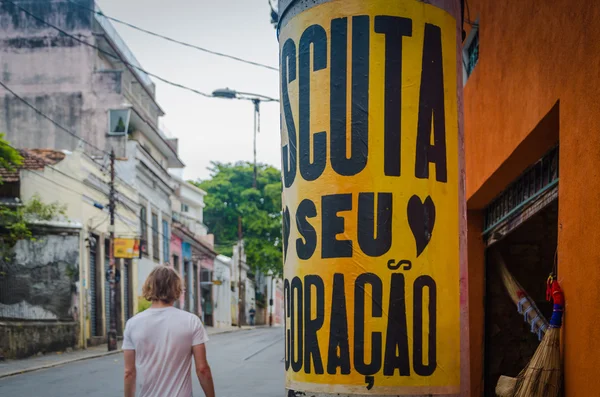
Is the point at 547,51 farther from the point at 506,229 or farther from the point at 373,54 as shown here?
the point at 506,229

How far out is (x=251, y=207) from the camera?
49844 millimetres

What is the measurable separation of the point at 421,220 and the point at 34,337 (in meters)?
17.2

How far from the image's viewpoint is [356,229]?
14.9ft

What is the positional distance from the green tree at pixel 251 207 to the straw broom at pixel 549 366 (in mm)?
41638

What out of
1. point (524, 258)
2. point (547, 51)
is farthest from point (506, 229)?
point (547, 51)

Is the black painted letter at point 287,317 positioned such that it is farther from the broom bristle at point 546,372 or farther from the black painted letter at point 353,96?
the broom bristle at point 546,372

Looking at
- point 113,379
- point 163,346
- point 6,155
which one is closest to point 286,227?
point 163,346

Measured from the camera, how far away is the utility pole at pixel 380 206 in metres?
4.50

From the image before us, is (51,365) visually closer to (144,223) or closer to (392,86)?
(392,86)

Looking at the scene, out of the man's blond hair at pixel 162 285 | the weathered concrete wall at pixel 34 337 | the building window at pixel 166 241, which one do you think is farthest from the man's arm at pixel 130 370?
the building window at pixel 166 241

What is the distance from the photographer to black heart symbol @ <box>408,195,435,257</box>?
178 inches

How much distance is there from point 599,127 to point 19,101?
97.7 ft

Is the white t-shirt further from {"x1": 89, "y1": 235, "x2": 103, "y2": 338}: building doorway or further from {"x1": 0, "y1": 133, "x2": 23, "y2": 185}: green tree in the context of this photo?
{"x1": 89, "y1": 235, "x2": 103, "y2": 338}: building doorway

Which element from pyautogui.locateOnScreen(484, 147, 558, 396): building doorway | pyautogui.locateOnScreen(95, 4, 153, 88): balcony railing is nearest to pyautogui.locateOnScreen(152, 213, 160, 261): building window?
pyautogui.locateOnScreen(95, 4, 153, 88): balcony railing
